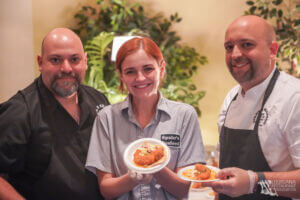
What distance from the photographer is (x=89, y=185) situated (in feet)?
5.35

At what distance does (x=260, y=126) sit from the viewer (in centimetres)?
146

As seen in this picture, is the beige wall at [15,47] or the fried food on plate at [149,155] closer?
the fried food on plate at [149,155]

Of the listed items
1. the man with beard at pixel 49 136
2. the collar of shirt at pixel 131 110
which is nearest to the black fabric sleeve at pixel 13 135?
the man with beard at pixel 49 136

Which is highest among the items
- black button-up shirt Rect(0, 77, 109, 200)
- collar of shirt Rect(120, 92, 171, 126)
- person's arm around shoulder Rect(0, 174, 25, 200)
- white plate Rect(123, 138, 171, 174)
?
collar of shirt Rect(120, 92, 171, 126)

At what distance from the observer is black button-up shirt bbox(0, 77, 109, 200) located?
5.18 ft

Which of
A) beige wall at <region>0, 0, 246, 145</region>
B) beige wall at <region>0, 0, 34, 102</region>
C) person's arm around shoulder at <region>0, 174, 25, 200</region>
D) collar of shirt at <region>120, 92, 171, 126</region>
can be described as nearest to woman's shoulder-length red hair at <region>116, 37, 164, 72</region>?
collar of shirt at <region>120, 92, 171, 126</region>

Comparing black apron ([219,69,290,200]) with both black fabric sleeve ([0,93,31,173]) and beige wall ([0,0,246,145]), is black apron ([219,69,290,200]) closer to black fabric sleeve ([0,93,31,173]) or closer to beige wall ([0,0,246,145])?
black fabric sleeve ([0,93,31,173])

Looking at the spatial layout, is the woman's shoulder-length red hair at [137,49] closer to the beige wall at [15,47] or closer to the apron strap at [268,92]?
the apron strap at [268,92]

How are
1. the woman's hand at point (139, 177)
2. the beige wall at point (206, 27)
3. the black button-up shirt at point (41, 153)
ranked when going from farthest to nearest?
1. the beige wall at point (206, 27)
2. the black button-up shirt at point (41, 153)
3. the woman's hand at point (139, 177)

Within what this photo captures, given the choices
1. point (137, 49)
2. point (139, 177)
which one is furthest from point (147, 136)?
point (137, 49)

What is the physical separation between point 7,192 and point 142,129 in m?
0.76

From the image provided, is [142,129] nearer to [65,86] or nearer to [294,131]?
[65,86]

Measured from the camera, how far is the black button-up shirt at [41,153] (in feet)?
5.18

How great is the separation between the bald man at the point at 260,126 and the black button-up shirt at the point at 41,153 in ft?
2.40
